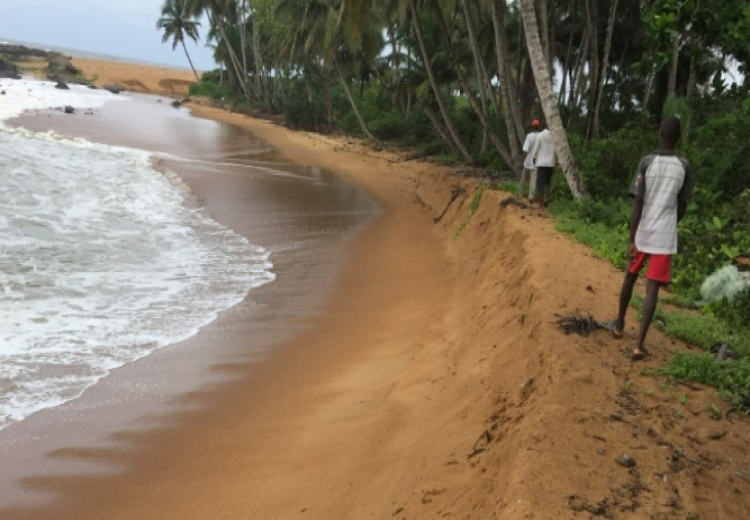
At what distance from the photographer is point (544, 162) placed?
33.7 ft

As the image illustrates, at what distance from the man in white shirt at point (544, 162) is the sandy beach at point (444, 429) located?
2.34 meters

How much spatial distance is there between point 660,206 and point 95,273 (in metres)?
7.39

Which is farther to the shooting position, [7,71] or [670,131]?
[7,71]

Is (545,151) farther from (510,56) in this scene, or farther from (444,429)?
(510,56)

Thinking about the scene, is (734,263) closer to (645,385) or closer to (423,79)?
(645,385)

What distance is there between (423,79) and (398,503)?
19.6 metres

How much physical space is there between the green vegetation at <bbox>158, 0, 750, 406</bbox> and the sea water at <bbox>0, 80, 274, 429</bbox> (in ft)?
15.6

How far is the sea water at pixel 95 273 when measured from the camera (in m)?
6.19

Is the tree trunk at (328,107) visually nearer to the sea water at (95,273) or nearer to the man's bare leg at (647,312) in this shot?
the sea water at (95,273)

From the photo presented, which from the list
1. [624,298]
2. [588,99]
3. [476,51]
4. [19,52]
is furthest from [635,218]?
[19,52]

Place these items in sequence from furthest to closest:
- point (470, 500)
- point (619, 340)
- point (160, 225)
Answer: point (160, 225) < point (619, 340) < point (470, 500)

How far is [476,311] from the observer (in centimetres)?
706

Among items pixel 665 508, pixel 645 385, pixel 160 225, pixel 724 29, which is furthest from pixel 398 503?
pixel 160 225

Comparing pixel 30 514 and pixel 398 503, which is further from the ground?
pixel 398 503
